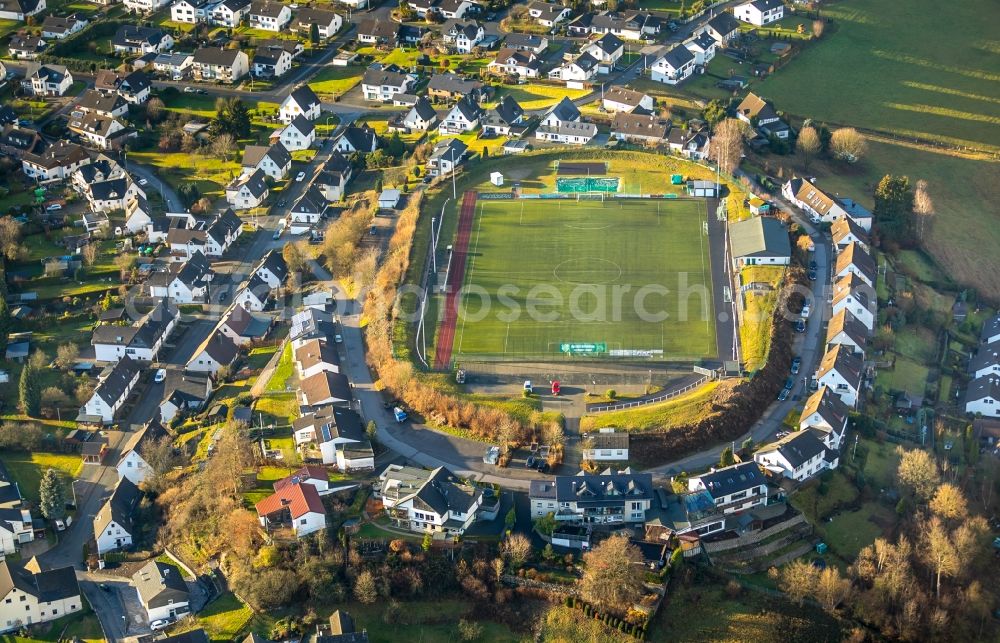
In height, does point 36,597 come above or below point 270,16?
below

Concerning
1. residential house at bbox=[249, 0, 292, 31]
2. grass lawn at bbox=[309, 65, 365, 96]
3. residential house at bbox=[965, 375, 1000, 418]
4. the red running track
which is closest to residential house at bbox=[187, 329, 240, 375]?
the red running track

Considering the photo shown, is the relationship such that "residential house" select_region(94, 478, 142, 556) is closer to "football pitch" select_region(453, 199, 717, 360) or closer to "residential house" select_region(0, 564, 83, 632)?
"residential house" select_region(0, 564, 83, 632)

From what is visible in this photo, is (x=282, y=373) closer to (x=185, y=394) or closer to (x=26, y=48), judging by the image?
(x=185, y=394)

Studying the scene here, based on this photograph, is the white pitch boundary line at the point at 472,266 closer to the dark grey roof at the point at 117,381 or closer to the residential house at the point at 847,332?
the dark grey roof at the point at 117,381

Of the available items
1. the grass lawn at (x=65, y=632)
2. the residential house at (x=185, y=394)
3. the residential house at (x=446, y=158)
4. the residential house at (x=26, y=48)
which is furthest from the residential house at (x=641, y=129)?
the grass lawn at (x=65, y=632)

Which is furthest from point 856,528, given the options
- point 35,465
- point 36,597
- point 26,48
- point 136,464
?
point 26,48
